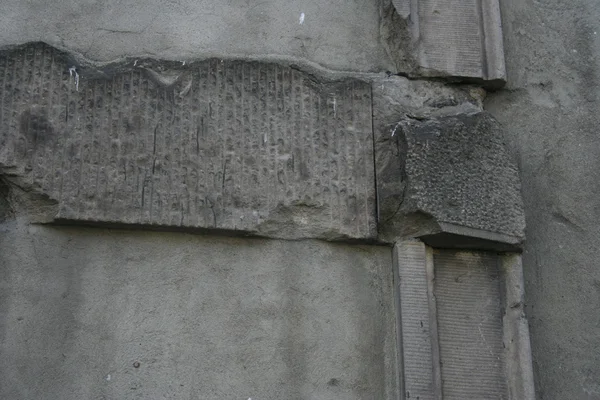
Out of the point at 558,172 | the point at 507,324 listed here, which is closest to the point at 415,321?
the point at 507,324

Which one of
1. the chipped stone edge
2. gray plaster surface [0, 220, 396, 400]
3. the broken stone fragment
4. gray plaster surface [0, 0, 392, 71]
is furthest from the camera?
gray plaster surface [0, 0, 392, 71]

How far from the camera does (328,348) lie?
2734 millimetres

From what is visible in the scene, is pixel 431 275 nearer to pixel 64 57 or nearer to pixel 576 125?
pixel 576 125

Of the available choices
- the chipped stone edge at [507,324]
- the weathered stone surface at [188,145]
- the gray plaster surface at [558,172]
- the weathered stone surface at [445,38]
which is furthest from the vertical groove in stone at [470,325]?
the weathered stone surface at [445,38]

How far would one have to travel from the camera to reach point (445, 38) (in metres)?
3.19

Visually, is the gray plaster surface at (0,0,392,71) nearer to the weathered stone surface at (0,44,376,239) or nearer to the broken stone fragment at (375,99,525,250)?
the weathered stone surface at (0,44,376,239)

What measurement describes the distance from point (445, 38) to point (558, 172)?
0.61 m

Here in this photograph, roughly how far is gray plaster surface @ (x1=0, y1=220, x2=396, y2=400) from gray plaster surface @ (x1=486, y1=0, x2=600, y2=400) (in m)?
0.54

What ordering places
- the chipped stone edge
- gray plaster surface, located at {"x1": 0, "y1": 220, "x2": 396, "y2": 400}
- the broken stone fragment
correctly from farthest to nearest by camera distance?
1. the broken stone fragment
2. the chipped stone edge
3. gray plaster surface, located at {"x1": 0, "y1": 220, "x2": 396, "y2": 400}

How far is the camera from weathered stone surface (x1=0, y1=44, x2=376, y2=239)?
2742mm

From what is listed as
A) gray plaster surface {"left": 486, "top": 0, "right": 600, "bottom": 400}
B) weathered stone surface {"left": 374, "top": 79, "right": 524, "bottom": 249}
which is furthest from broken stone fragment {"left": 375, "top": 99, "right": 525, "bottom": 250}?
gray plaster surface {"left": 486, "top": 0, "right": 600, "bottom": 400}

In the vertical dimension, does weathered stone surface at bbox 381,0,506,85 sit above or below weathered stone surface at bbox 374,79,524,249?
above

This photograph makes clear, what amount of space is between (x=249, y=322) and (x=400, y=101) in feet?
3.05

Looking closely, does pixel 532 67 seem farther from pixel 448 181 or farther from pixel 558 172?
pixel 448 181
